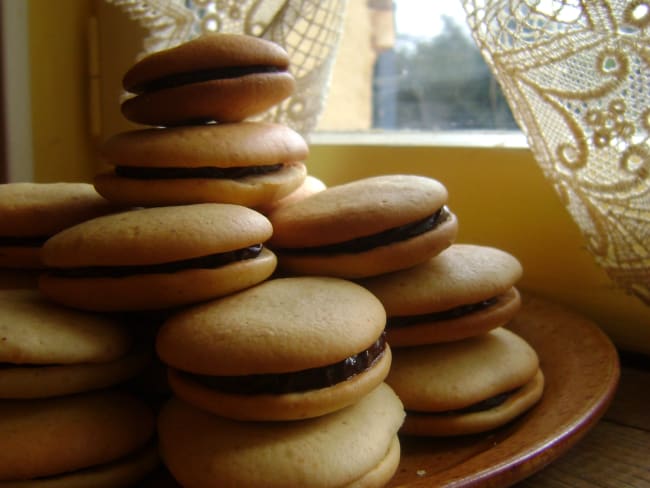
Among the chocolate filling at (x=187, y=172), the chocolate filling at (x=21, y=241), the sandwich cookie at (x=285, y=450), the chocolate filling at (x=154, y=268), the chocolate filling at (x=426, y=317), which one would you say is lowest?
the sandwich cookie at (x=285, y=450)

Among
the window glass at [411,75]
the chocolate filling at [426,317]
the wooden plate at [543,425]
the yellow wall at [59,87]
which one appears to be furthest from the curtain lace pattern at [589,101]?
the yellow wall at [59,87]

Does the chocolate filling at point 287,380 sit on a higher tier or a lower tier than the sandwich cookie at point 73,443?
higher

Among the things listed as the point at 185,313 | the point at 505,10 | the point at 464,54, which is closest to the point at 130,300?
the point at 185,313

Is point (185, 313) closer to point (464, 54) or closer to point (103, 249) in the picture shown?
point (103, 249)

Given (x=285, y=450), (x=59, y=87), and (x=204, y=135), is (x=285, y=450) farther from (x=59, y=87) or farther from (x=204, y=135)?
(x=59, y=87)

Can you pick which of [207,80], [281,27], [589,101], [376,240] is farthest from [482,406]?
[281,27]

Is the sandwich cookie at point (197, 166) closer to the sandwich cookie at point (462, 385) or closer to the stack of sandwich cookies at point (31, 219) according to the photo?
the stack of sandwich cookies at point (31, 219)

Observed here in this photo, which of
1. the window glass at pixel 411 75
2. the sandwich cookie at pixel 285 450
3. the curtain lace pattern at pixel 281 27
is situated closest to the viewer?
the sandwich cookie at pixel 285 450
